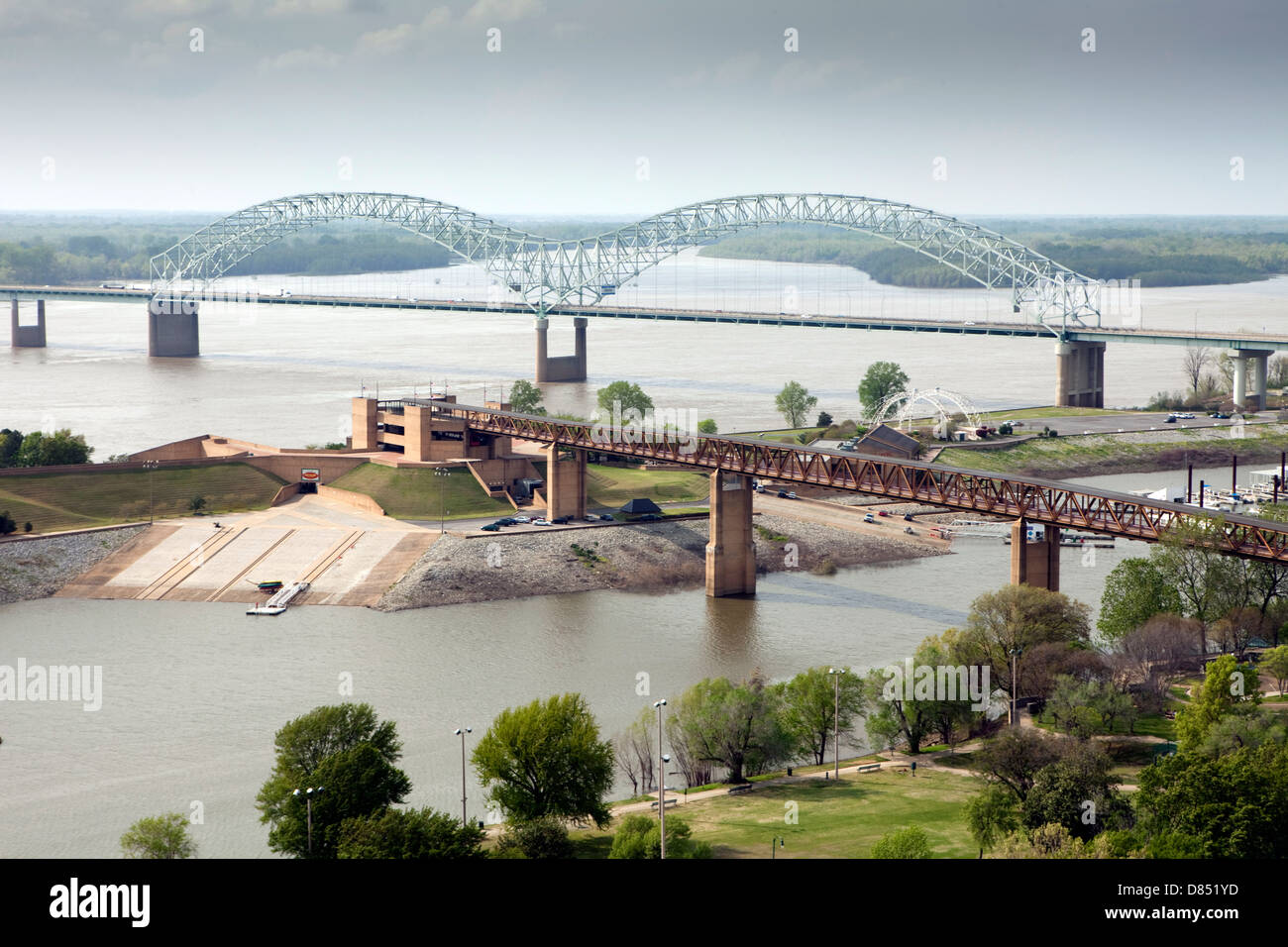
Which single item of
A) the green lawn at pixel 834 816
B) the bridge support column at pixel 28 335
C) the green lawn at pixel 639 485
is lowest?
the green lawn at pixel 834 816

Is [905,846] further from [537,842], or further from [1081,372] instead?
[1081,372]

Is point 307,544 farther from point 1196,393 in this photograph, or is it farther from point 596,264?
point 596,264

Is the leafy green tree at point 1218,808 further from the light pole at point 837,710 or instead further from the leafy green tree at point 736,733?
the leafy green tree at point 736,733

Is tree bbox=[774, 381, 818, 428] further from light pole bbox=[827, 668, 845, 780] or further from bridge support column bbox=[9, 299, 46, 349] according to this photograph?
bridge support column bbox=[9, 299, 46, 349]

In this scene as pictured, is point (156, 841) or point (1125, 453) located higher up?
point (1125, 453)

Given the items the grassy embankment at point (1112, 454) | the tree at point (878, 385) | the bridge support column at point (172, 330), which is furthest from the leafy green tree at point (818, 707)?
the bridge support column at point (172, 330)

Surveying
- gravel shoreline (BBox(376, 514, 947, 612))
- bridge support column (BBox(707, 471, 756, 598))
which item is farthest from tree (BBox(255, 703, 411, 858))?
bridge support column (BBox(707, 471, 756, 598))

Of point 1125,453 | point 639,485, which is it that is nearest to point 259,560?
point 639,485
